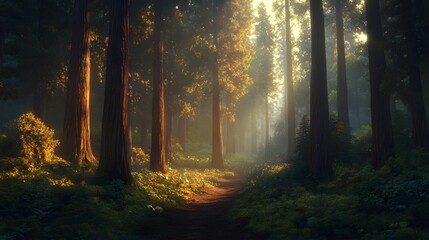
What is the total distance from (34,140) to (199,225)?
6797 millimetres

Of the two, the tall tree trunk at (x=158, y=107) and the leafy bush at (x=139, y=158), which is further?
the leafy bush at (x=139, y=158)

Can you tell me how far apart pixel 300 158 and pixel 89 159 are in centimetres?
977

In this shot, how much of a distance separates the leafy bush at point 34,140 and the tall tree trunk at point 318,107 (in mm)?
10028

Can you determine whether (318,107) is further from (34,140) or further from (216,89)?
(216,89)

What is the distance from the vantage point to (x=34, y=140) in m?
13.9

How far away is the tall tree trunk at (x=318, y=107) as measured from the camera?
51.2 ft

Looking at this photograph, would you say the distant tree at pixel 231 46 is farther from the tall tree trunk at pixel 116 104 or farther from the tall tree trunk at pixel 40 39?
the tall tree trunk at pixel 116 104

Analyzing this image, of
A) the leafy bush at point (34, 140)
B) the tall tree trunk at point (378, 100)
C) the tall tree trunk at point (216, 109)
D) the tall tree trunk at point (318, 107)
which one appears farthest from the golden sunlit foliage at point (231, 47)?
the leafy bush at point (34, 140)

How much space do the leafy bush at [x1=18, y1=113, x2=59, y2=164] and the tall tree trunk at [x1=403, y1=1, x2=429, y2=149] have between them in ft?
46.5

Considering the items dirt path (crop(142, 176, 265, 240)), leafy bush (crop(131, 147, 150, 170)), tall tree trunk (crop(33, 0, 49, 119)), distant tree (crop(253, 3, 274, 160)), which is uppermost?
distant tree (crop(253, 3, 274, 160))

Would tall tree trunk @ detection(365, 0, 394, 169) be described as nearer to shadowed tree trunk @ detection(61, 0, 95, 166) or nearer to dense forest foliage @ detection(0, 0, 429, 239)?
dense forest foliage @ detection(0, 0, 429, 239)

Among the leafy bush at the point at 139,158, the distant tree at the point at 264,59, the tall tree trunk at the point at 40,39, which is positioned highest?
the distant tree at the point at 264,59

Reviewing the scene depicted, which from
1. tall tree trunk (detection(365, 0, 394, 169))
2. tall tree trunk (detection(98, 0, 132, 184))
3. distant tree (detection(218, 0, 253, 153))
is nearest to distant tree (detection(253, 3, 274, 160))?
distant tree (detection(218, 0, 253, 153))

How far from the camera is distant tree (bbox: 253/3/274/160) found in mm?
52250
